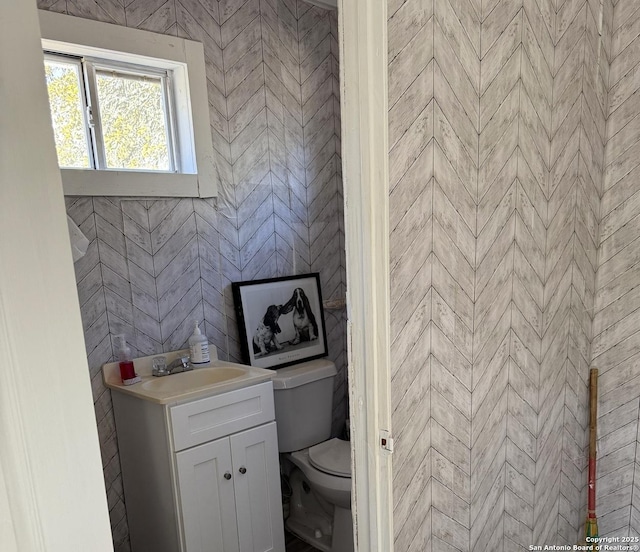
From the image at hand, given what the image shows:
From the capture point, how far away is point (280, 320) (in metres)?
2.34

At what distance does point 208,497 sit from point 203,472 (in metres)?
0.10

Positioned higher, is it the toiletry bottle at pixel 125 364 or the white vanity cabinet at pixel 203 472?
the toiletry bottle at pixel 125 364

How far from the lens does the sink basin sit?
1871mm

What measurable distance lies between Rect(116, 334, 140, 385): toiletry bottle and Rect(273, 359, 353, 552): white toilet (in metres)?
0.60

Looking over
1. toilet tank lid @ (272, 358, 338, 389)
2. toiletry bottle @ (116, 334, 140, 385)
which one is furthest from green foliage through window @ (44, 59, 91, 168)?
toilet tank lid @ (272, 358, 338, 389)

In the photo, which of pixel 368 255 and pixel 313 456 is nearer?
pixel 368 255

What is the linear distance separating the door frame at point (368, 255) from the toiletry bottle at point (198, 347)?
44.0 inches

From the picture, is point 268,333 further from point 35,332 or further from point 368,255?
point 35,332

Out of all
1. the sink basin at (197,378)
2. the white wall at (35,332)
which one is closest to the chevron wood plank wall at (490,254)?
the white wall at (35,332)

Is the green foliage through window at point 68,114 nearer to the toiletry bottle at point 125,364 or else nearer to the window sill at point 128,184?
the window sill at point 128,184

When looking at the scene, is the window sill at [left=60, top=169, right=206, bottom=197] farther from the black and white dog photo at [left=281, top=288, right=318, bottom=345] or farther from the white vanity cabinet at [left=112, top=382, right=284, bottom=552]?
the white vanity cabinet at [left=112, top=382, right=284, bottom=552]

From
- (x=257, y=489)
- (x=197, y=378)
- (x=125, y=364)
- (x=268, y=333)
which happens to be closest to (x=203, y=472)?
(x=257, y=489)

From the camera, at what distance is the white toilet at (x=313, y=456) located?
2.01m

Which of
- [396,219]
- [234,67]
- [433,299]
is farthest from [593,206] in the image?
[234,67]
